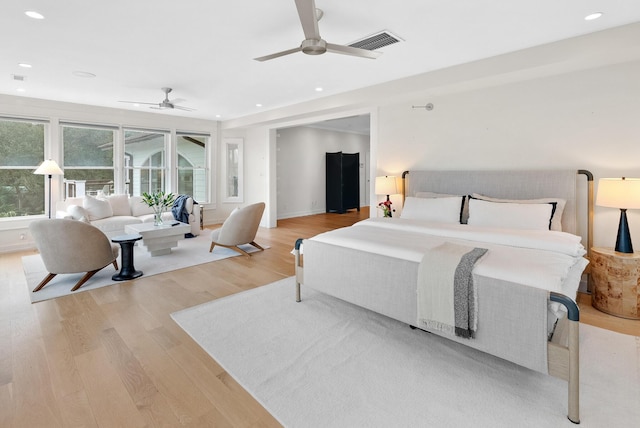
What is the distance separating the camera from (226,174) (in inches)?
327

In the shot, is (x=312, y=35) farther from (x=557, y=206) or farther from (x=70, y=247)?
(x=70, y=247)

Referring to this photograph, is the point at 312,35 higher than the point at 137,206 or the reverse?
higher

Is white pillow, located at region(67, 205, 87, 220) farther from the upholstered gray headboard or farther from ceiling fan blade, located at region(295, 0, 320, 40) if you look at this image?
the upholstered gray headboard

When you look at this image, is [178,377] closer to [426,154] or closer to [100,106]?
[426,154]

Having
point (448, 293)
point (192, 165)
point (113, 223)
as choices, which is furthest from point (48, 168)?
point (448, 293)

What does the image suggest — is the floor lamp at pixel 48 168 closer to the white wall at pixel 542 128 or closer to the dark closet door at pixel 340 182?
the white wall at pixel 542 128

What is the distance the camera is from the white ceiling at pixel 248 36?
8.71ft

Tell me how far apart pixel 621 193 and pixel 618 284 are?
2.72 ft

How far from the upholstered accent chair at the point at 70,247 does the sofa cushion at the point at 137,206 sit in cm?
284

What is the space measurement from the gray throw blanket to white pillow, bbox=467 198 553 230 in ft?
4.68

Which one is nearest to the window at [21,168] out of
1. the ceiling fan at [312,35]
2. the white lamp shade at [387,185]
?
the ceiling fan at [312,35]

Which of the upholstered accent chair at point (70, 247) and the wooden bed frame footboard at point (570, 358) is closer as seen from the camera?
the wooden bed frame footboard at point (570, 358)

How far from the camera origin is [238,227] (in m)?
4.94

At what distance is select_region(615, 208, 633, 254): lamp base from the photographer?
3.04 meters
